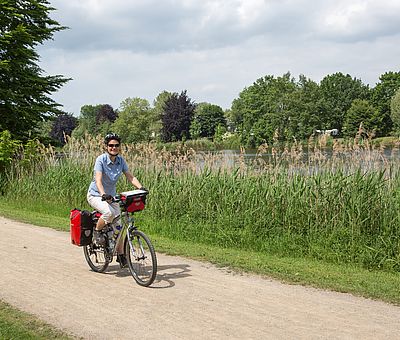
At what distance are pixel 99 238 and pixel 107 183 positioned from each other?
0.82 m

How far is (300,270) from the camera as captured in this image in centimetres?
766

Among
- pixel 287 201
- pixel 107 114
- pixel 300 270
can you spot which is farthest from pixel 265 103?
pixel 300 270

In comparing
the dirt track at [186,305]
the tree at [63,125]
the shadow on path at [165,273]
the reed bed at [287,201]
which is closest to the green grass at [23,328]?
the dirt track at [186,305]

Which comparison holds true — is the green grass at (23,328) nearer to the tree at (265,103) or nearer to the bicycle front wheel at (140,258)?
the bicycle front wheel at (140,258)

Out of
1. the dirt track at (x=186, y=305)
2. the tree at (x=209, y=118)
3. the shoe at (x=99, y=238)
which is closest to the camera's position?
the dirt track at (x=186, y=305)

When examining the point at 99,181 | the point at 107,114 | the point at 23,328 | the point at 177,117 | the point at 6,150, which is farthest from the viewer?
the point at 107,114

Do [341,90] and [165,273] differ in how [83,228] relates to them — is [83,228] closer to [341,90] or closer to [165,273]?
[165,273]

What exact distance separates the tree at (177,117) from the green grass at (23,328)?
6966 cm

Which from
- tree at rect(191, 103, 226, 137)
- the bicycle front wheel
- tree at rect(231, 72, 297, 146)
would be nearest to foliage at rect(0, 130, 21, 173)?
the bicycle front wheel

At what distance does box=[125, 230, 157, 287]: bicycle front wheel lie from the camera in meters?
6.58

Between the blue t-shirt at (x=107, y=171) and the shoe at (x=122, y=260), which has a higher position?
the blue t-shirt at (x=107, y=171)

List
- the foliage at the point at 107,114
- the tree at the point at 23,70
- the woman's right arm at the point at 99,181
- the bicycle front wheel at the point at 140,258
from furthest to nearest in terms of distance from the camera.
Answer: the foliage at the point at 107,114 < the tree at the point at 23,70 < the woman's right arm at the point at 99,181 < the bicycle front wheel at the point at 140,258

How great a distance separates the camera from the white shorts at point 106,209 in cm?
707

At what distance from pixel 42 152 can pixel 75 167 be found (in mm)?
2618
